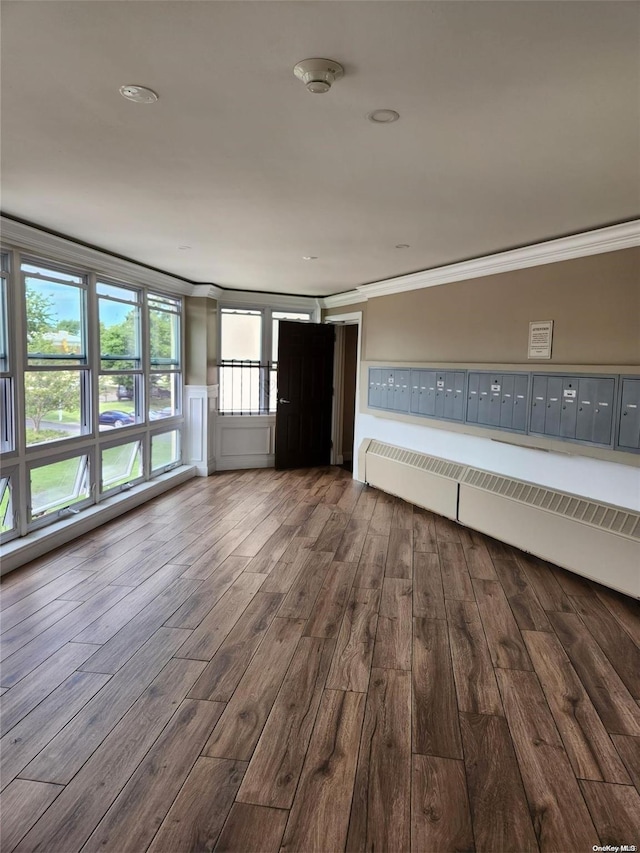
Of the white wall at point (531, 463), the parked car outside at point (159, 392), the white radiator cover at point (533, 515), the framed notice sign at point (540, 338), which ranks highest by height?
the framed notice sign at point (540, 338)

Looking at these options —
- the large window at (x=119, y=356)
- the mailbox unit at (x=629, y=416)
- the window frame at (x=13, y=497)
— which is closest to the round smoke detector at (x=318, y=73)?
the mailbox unit at (x=629, y=416)

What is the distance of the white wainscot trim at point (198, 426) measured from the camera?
6.98 meters

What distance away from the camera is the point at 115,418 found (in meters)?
5.39

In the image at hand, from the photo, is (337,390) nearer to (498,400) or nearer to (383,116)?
(498,400)

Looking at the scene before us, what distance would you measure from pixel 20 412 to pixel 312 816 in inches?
135

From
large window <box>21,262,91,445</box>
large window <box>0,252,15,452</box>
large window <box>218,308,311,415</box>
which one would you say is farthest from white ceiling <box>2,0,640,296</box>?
large window <box>218,308,311,415</box>

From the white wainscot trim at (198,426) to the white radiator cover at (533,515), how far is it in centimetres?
264

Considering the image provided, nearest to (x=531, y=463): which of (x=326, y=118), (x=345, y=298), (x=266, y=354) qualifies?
(x=326, y=118)

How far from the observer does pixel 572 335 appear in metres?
3.97

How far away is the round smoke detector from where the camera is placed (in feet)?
5.64

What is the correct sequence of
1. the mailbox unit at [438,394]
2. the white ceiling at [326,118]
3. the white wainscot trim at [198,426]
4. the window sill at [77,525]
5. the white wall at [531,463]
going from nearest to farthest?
the white ceiling at [326,118], the white wall at [531,463], the window sill at [77,525], the mailbox unit at [438,394], the white wainscot trim at [198,426]

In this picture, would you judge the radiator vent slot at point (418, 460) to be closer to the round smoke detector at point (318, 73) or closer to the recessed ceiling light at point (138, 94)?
the round smoke detector at point (318, 73)

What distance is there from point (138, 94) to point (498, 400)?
11.8 ft

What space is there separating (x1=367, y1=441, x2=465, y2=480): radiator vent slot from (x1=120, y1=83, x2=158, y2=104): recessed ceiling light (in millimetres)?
4021
